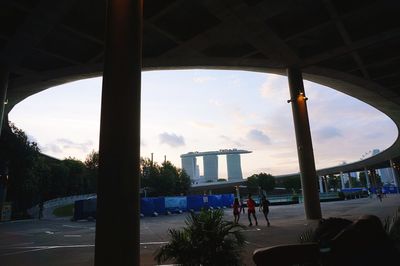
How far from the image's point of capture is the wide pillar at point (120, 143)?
18.7ft

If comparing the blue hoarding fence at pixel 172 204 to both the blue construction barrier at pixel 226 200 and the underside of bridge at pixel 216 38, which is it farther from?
the underside of bridge at pixel 216 38

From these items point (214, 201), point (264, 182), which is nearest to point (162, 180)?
point (214, 201)

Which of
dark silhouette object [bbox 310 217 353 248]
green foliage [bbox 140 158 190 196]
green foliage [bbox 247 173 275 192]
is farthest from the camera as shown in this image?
green foliage [bbox 247 173 275 192]

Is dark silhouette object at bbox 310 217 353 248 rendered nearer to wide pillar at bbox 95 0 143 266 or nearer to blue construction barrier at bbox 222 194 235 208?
wide pillar at bbox 95 0 143 266

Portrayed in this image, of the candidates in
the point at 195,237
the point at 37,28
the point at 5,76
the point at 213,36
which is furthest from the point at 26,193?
the point at 195,237

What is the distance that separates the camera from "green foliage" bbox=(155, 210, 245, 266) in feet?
15.2

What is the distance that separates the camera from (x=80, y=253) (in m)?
10.2

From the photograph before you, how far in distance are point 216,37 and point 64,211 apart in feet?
143

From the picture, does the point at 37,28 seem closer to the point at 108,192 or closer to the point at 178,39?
the point at 178,39

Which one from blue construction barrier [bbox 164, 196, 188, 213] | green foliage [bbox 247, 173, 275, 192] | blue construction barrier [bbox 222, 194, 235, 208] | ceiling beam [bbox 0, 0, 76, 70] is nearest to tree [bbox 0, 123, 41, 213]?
ceiling beam [bbox 0, 0, 76, 70]

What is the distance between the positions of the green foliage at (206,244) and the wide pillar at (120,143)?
119 cm

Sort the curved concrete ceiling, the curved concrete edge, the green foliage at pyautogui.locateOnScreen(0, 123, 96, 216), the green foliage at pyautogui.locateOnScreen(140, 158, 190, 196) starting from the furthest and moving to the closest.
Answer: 1. the green foliage at pyautogui.locateOnScreen(140, 158, 190, 196)
2. the green foliage at pyautogui.locateOnScreen(0, 123, 96, 216)
3. the curved concrete edge
4. the curved concrete ceiling

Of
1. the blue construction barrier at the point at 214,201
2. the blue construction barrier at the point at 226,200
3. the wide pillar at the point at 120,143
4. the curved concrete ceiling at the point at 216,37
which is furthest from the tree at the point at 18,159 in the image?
the wide pillar at the point at 120,143

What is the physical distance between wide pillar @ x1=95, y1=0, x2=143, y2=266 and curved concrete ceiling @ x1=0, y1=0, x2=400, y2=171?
1100 centimetres
